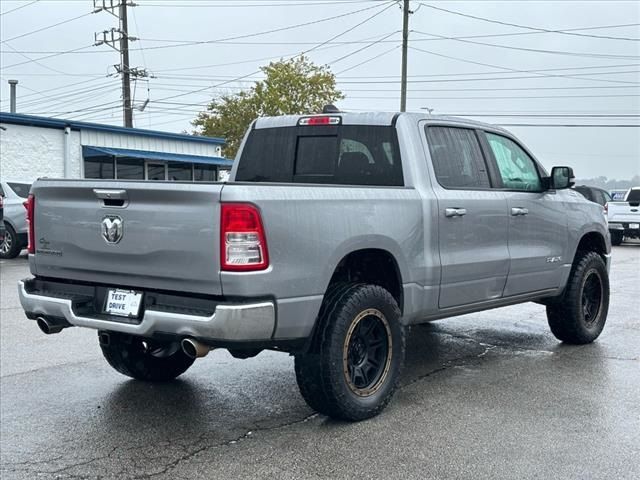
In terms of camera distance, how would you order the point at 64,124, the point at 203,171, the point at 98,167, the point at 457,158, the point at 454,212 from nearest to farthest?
the point at 454,212 < the point at 457,158 < the point at 64,124 < the point at 98,167 < the point at 203,171

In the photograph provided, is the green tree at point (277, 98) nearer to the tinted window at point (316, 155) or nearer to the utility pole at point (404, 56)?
the utility pole at point (404, 56)

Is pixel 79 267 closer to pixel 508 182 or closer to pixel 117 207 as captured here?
pixel 117 207

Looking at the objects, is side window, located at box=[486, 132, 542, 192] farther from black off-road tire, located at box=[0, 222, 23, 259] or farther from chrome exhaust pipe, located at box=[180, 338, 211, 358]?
black off-road tire, located at box=[0, 222, 23, 259]

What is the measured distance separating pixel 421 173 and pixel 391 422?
67.4 inches

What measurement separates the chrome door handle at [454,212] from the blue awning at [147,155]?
21.6m

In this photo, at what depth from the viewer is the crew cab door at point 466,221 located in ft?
17.7

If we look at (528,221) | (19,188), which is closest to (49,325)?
(528,221)

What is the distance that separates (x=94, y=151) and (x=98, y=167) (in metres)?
1.10

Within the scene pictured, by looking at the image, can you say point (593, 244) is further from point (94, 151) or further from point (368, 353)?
point (94, 151)

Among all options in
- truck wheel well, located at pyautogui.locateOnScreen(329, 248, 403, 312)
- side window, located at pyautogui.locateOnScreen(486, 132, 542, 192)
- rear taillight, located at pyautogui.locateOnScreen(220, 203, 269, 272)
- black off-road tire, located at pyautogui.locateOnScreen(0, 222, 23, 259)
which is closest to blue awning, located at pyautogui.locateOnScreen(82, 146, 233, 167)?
black off-road tire, located at pyautogui.locateOnScreen(0, 222, 23, 259)

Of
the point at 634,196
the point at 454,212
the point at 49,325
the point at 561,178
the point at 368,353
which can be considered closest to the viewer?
the point at 49,325

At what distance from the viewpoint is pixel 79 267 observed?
4.66 meters

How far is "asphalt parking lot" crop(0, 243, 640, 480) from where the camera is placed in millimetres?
4023

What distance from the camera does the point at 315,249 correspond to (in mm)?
4355
